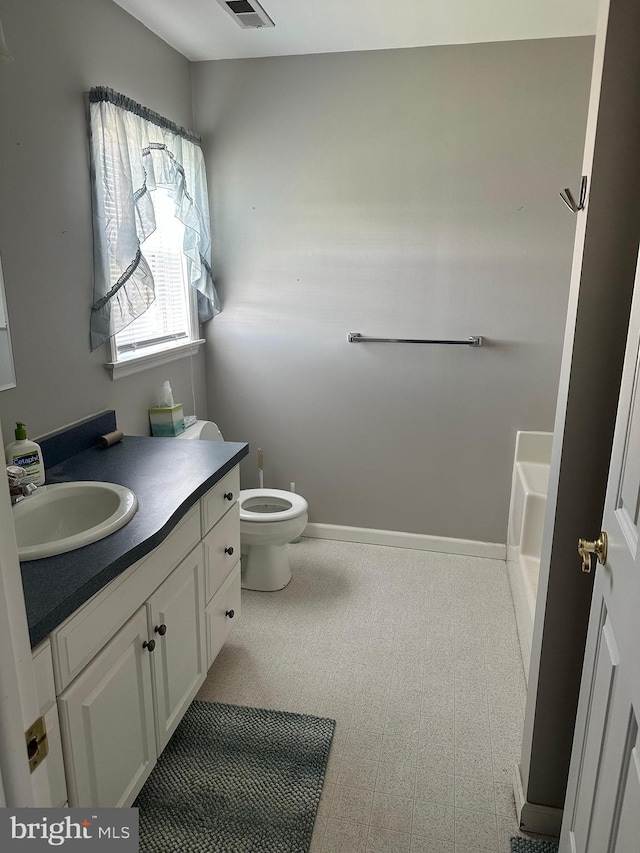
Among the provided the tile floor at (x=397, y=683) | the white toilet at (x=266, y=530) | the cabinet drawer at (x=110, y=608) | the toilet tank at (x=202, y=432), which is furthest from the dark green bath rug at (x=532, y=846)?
the toilet tank at (x=202, y=432)

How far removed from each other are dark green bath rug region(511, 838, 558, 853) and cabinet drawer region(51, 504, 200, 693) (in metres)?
1.16

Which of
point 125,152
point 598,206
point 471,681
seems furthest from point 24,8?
point 471,681

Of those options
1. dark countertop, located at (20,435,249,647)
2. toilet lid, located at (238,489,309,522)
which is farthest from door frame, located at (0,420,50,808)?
toilet lid, located at (238,489,309,522)

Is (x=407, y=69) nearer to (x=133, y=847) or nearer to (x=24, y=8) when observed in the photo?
Result: (x=24, y=8)

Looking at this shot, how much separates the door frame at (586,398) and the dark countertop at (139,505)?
3.25ft

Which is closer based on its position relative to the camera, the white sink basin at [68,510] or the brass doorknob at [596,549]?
the brass doorknob at [596,549]

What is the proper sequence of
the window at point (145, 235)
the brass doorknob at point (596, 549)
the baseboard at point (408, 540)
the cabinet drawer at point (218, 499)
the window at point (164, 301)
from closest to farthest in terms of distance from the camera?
1. the brass doorknob at point (596, 549)
2. the cabinet drawer at point (218, 499)
3. the window at point (145, 235)
4. the window at point (164, 301)
5. the baseboard at point (408, 540)

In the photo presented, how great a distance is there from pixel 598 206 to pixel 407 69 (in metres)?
1.85

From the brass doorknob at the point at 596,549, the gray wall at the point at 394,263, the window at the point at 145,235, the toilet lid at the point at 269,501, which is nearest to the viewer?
the brass doorknob at the point at 596,549

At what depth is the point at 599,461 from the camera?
1.34 m

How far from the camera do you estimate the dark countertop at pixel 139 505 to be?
1157 millimetres

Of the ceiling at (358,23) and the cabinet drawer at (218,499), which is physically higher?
the ceiling at (358,23)

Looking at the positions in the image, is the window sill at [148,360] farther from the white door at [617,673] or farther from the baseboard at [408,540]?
the white door at [617,673]

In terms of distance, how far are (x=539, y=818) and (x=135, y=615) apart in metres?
1.20
